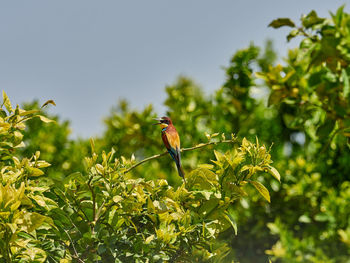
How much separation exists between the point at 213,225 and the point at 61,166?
4.71 m

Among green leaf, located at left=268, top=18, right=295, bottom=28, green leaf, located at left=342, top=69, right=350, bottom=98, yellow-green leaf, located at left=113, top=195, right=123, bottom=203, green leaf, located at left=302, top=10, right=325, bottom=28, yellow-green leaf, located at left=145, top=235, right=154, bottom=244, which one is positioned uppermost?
green leaf, located at left=268, top=18, right=295, bottom=28

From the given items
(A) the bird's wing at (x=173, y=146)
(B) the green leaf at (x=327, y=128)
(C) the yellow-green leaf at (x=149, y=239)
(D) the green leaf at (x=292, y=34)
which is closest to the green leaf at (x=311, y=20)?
(D) the green leaf at (x=292, y=34)

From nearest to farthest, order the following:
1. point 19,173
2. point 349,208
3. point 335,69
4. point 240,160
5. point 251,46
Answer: point 19,173, point 240,160, point 335,69, point 349,208, point 251,46

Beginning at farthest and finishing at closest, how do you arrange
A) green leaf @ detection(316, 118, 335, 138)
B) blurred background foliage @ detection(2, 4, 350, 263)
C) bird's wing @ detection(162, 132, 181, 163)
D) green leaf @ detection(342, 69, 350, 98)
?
1. blurred background foliage @ detection(2, 4, 350, 263)
2. green leaf @ detection(316, 118, 335, 138)
3. green leaf @ detection(342, 69, 350, 98)
4. bird's wing @ detection(162, 132, 181, 163)

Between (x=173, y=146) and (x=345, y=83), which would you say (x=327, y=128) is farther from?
(x=173, y=146)

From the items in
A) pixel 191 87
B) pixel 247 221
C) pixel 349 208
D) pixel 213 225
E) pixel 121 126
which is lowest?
pixel 213 225

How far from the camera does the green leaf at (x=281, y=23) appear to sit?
9.73 ft

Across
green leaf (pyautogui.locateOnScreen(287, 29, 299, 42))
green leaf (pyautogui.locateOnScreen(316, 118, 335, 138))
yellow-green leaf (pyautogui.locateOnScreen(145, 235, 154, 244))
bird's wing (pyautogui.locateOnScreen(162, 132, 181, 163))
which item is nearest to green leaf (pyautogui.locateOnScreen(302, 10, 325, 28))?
green leaf (pyautogui.locateOnScreen(287, 29, 299, 42))

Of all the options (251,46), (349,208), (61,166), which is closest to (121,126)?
(61,166)

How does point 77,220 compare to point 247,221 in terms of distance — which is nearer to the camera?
point 77,220

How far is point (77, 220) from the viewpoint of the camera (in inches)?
→ 65.0

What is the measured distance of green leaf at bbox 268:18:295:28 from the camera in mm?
2966

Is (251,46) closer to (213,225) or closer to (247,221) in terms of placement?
(247,221)

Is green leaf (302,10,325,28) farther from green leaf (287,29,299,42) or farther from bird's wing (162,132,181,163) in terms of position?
bird's wing (162,132,181,163)
